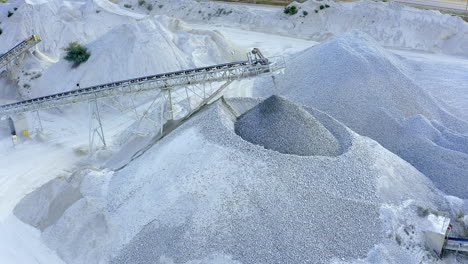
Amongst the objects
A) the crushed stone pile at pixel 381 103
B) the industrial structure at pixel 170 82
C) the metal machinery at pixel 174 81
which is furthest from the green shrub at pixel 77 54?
the crushed stone pile at pixel 381 103

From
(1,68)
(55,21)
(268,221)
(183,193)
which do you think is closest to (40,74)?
(1,68)

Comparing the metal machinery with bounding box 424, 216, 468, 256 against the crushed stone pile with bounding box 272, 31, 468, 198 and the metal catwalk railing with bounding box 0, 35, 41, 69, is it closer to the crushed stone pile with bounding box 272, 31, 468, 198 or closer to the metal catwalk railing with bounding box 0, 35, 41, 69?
the crushed stone pile with bounding box 272, 31, 468, 198

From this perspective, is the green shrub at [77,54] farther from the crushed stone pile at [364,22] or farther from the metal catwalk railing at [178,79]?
the crushed stone pile at [364,22]

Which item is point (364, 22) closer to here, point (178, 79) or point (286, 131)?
point (178, 79)

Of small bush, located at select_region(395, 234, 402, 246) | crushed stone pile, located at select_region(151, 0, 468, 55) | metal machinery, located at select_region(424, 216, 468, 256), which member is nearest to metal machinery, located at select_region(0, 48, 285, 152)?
small bush, located at select_region(395, 234, 402, 246)

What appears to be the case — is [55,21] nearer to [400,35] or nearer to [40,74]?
[40,74]

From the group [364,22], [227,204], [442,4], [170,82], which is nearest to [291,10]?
[364,22]
